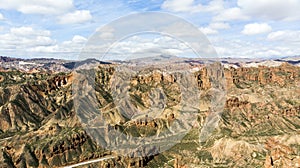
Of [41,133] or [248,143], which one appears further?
[41,133]

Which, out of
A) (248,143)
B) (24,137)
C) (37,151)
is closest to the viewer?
(248,143)

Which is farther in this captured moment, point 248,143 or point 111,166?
point 248,143

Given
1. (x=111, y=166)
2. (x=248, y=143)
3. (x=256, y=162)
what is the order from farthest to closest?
(x=248, y=143)
(x=111, y=166)
(x=256, y=162)

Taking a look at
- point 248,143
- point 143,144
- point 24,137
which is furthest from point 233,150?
point 24,137

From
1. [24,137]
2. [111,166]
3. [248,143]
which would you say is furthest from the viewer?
[24,137]

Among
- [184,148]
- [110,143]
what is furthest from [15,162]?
[184,148]

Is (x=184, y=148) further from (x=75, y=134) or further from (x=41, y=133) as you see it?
(x=41, y=133)

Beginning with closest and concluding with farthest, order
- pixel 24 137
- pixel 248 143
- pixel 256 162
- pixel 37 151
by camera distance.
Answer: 1. pixel 256 162
2. pixel 248 143
3. pixel 37 151
4. pixel 24 137

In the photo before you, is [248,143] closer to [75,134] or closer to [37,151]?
[75,134]

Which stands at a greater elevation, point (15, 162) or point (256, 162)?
point (256, 162)
